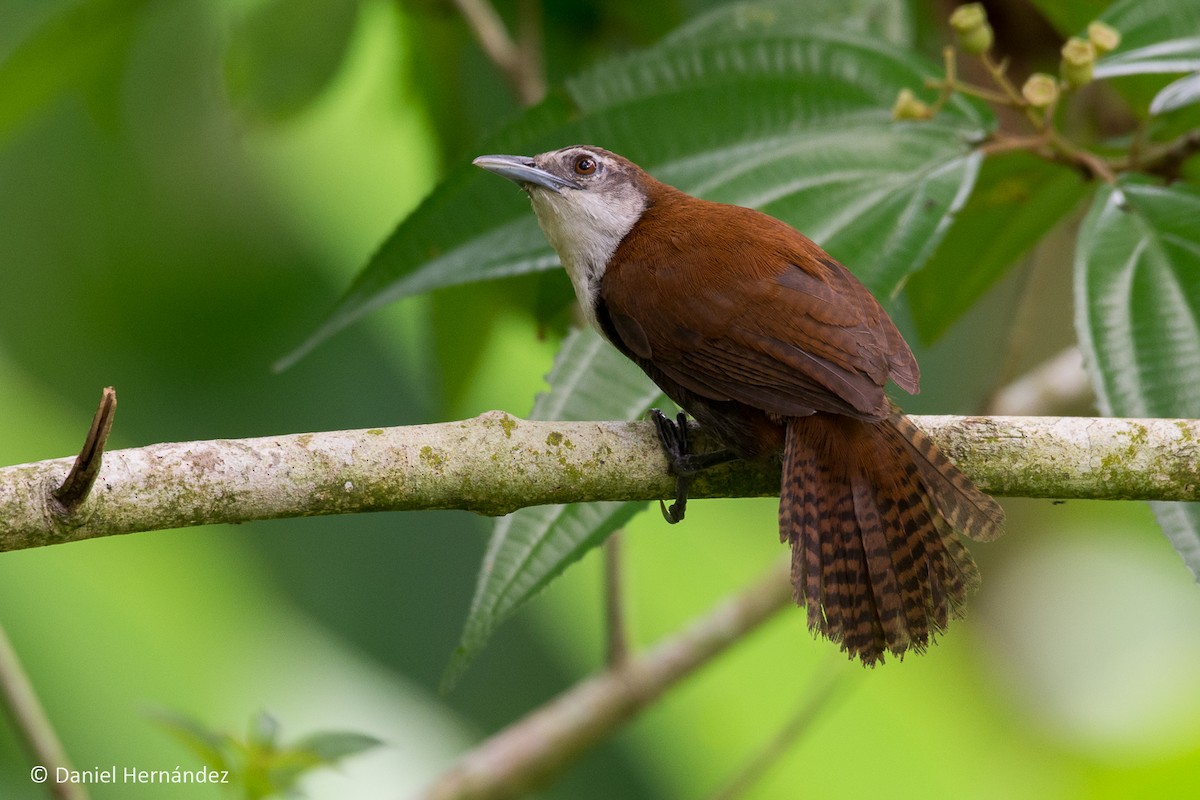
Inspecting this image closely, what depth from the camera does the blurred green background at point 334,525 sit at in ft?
9.16

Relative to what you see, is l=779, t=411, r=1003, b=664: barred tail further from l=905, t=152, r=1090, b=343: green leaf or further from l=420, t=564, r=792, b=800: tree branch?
l=905, t=152, r=1090, b=343: green leaf

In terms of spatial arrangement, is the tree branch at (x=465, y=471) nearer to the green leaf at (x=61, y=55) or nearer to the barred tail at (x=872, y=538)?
the barred tail at (x=872, y=538)

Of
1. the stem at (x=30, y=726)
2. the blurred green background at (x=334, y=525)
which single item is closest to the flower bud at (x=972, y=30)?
the blurred green background at (x=334, y=525)

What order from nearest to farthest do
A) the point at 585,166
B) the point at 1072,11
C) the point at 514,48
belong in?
the point at 585,166 → the point at 1072,11 → the point at 514,48

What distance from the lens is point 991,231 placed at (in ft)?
7.73

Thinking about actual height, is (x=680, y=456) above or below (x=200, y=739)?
above

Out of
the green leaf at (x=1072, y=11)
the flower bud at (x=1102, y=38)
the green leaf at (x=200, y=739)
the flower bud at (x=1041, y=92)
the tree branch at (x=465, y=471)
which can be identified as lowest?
the green leaf at (x=200, y=739)

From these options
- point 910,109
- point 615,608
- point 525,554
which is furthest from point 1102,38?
point 615,608

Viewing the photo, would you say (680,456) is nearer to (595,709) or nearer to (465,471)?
(465,471)

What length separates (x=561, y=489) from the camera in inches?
58.2

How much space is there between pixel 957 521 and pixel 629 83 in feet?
3.39

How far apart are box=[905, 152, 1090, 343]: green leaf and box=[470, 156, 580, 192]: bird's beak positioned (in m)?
0.76

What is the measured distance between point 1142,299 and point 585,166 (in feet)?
3.31

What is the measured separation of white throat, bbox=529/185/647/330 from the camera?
2.11 meters
